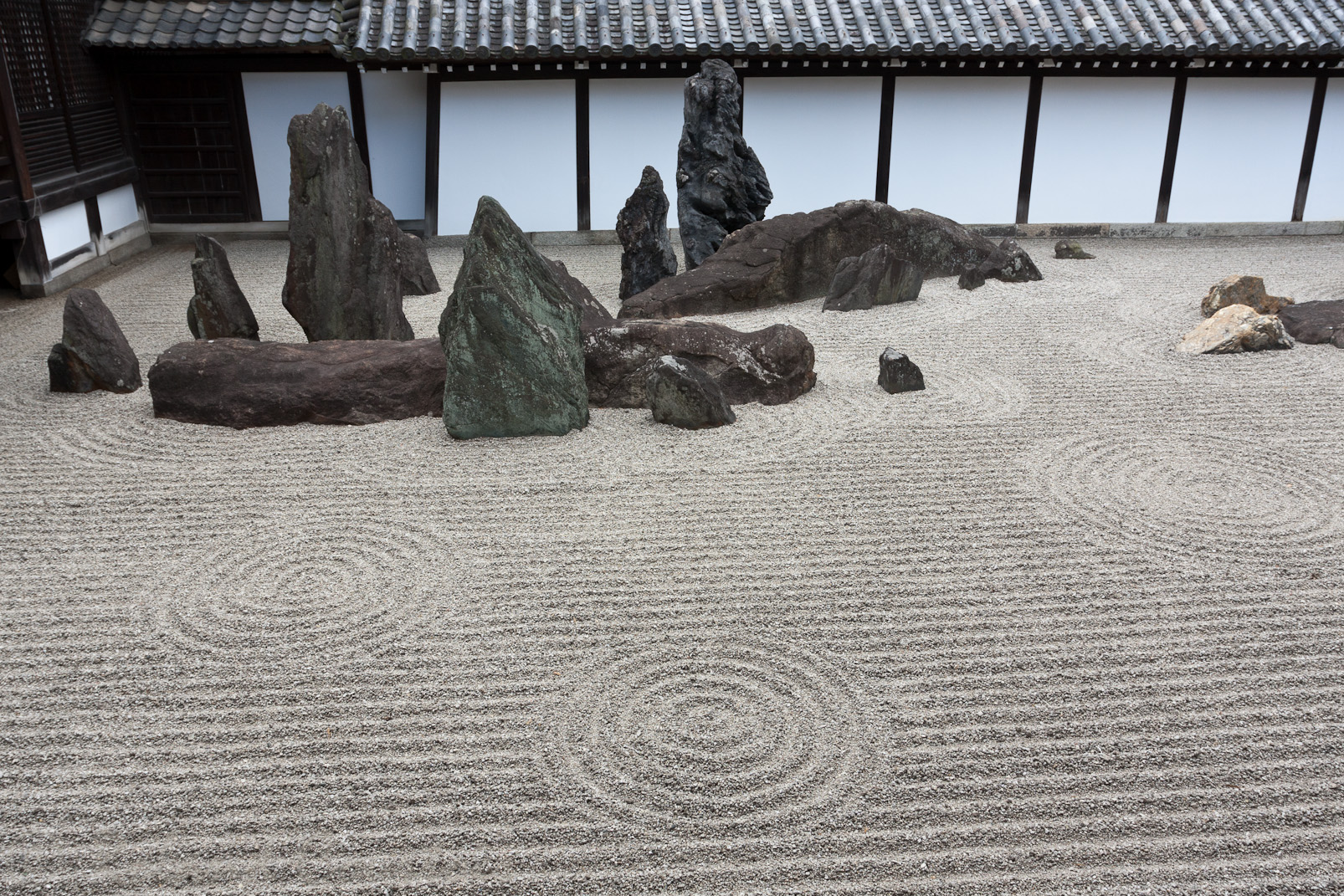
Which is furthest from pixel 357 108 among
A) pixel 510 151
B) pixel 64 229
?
pixel 64 229

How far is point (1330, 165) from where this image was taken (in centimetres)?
1160

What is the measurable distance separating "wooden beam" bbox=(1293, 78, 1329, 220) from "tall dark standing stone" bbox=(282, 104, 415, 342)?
1019cm

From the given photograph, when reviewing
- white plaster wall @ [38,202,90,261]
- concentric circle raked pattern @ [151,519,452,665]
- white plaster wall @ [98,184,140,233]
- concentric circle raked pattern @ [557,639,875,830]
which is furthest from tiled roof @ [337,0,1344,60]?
concentric circle raked pattern @ [557,639,875,830]

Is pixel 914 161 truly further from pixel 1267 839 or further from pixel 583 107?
pixel 1267 839

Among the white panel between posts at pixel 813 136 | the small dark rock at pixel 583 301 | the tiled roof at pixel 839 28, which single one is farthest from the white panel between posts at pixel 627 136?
the small dark rock at pixel 583 301

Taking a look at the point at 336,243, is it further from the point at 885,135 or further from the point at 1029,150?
the point at 1029,150

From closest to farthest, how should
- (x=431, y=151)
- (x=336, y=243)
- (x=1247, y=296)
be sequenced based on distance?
(x=336, y=243) < (x=1247, y=296) < (x=431, y=151)

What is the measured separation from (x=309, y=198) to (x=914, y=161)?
23.1 ft

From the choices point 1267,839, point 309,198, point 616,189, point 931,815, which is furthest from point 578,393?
point 616,189

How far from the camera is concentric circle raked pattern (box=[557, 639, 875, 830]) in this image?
9.39 feet

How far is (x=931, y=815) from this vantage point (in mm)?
2779

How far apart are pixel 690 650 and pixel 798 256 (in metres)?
5.69

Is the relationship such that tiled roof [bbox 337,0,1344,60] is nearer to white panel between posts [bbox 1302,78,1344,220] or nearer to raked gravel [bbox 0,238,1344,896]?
white panel between posts [bbox 1302,78,1344,220]

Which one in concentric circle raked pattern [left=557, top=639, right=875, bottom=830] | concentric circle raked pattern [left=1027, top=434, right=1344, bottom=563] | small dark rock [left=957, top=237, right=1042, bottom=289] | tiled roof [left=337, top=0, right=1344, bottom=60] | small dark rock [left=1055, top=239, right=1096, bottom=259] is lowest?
small dark rock [left=1055, top=239, right=1096, bottom=259]
